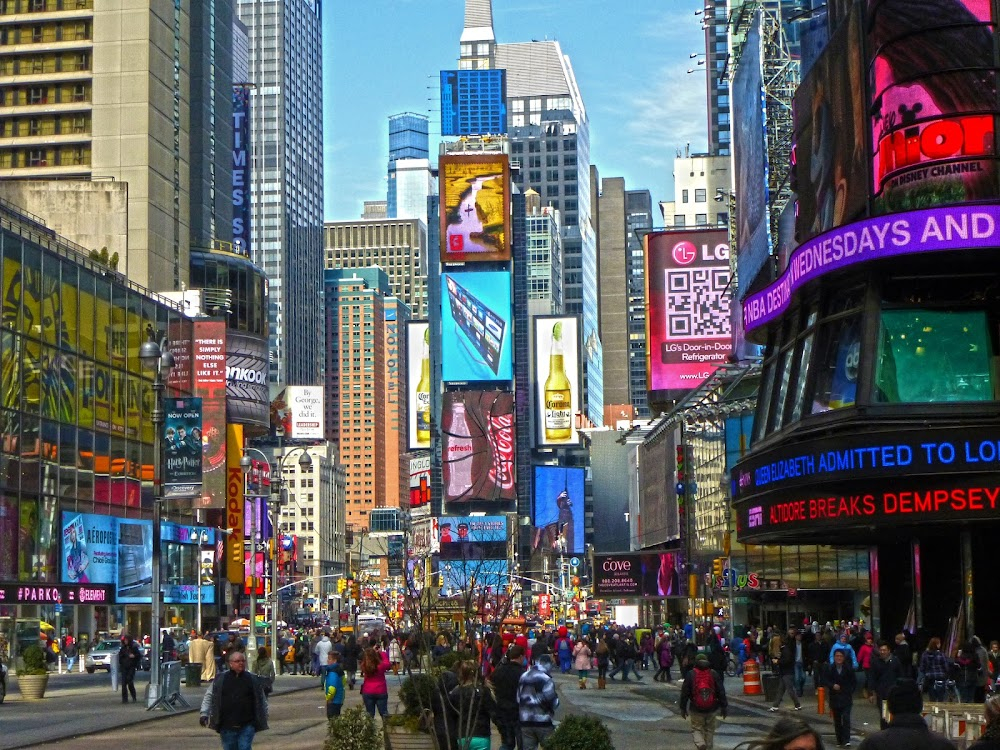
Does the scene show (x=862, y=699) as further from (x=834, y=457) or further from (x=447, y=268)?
(x=447, y=268)

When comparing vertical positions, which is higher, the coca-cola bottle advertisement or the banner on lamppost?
the coca-cola bottle advertisement

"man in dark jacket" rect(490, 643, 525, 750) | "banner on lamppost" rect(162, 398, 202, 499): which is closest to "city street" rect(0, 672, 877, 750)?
"banner on lamppost" rect(162, 398, 202, 499)

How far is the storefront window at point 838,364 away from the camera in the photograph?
3203 cm

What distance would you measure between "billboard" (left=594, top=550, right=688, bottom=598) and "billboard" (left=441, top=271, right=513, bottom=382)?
312 feet

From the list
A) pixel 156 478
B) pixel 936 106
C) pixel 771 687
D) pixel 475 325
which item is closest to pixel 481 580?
pixel 475 325

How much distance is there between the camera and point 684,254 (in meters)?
85.6

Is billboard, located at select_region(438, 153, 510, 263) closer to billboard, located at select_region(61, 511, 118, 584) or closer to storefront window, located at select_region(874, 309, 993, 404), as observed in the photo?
billboard, located at select_region(61, 511, 118, 584)

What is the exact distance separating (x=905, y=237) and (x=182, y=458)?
22.3 metres

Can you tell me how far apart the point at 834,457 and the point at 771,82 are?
109ft

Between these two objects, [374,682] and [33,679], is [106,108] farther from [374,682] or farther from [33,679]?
[374,682]

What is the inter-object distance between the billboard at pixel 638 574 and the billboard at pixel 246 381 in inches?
1228

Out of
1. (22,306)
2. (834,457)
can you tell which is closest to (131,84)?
(22,306)

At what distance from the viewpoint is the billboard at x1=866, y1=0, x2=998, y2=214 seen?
1276 inches

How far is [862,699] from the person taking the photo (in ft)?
125
